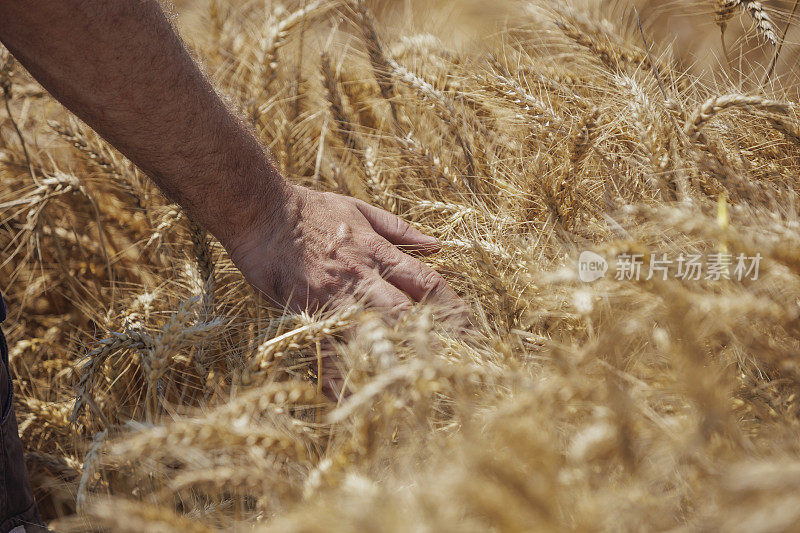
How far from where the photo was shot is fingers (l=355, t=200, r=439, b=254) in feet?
3.67

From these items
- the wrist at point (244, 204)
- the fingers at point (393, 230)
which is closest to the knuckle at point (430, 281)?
the fingers at point (393, 230)

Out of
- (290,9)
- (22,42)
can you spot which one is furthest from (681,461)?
(290,9)

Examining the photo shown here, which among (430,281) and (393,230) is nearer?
(430,281)

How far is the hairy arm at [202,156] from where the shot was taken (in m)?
0.81

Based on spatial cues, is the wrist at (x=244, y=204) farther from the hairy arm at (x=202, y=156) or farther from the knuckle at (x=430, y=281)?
the knuckle at (x=430, y=281)

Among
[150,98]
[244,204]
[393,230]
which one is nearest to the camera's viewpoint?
[150,98]

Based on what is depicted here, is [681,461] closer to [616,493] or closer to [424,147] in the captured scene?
[616,493]

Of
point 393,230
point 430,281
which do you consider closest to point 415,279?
point 430,281

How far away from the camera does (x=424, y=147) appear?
1.17 meters

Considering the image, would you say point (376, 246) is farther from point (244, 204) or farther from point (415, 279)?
point (244, 204)

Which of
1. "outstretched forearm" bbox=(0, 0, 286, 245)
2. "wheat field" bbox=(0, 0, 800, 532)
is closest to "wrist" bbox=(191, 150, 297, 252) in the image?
"outstretched forearm" bbox=(0, 0, 286, 245)

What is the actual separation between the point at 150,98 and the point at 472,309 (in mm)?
631

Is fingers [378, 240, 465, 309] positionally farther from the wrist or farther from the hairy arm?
the wrist

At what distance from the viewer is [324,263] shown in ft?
3.25
